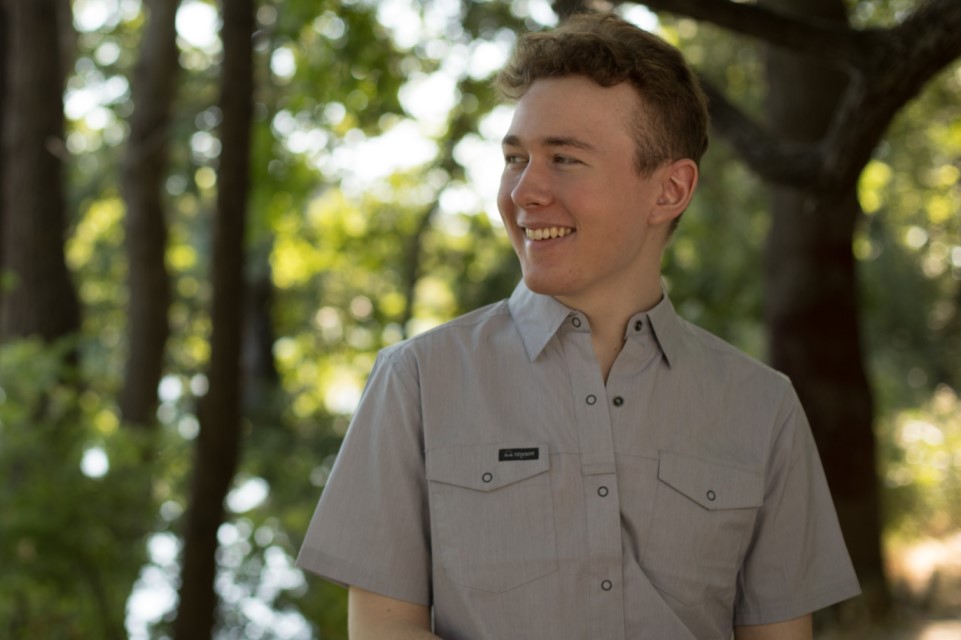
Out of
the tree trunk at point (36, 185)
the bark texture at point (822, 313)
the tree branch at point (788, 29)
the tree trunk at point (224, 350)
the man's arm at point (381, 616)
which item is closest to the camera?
the man's arm at point (381, 616)

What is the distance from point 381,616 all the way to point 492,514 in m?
0.26

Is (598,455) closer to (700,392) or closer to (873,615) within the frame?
(700,392)

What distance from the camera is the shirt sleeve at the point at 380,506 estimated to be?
2.16 m

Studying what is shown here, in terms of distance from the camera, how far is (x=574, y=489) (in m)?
2.21

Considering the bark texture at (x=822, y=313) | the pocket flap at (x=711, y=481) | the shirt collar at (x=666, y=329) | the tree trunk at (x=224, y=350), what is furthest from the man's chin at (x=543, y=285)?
the bark texture at (x=822, y=313)

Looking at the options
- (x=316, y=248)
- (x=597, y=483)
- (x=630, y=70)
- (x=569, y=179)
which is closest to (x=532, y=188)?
(x=569, y=179)

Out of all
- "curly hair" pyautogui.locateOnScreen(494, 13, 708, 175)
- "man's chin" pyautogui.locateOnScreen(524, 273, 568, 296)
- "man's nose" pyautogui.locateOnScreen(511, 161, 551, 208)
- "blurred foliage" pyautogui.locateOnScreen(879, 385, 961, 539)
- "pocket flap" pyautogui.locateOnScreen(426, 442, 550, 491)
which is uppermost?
"curly hair" pyautogui.locateOnScreen(494, 13, 708, 175)

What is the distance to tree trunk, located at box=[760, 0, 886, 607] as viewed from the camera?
7.77 m

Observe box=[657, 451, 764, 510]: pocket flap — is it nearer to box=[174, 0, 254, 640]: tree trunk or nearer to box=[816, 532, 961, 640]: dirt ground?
box=[174, 0, 254, 640]: tree trunk

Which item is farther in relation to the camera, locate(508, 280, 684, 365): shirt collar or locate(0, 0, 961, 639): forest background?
locate(0, 0, 961, 639): forest background

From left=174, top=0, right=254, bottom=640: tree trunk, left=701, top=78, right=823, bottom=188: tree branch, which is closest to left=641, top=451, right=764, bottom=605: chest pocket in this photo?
left=701, top=78, right=823, bottom=188: tree branch

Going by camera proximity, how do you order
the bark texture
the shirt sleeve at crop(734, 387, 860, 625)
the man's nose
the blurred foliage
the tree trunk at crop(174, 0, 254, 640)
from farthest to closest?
the blurred foliage → the bark texture → the tree trunk at crop(174, 0, 254, 640) → the shirt sleeve at crop(734, 387, 860, 625) → the man's nose

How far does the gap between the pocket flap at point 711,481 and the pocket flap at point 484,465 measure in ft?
0.79

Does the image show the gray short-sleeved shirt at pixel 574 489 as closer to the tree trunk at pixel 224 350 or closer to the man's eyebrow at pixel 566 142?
the man's eyebrow at pixel 566 142
